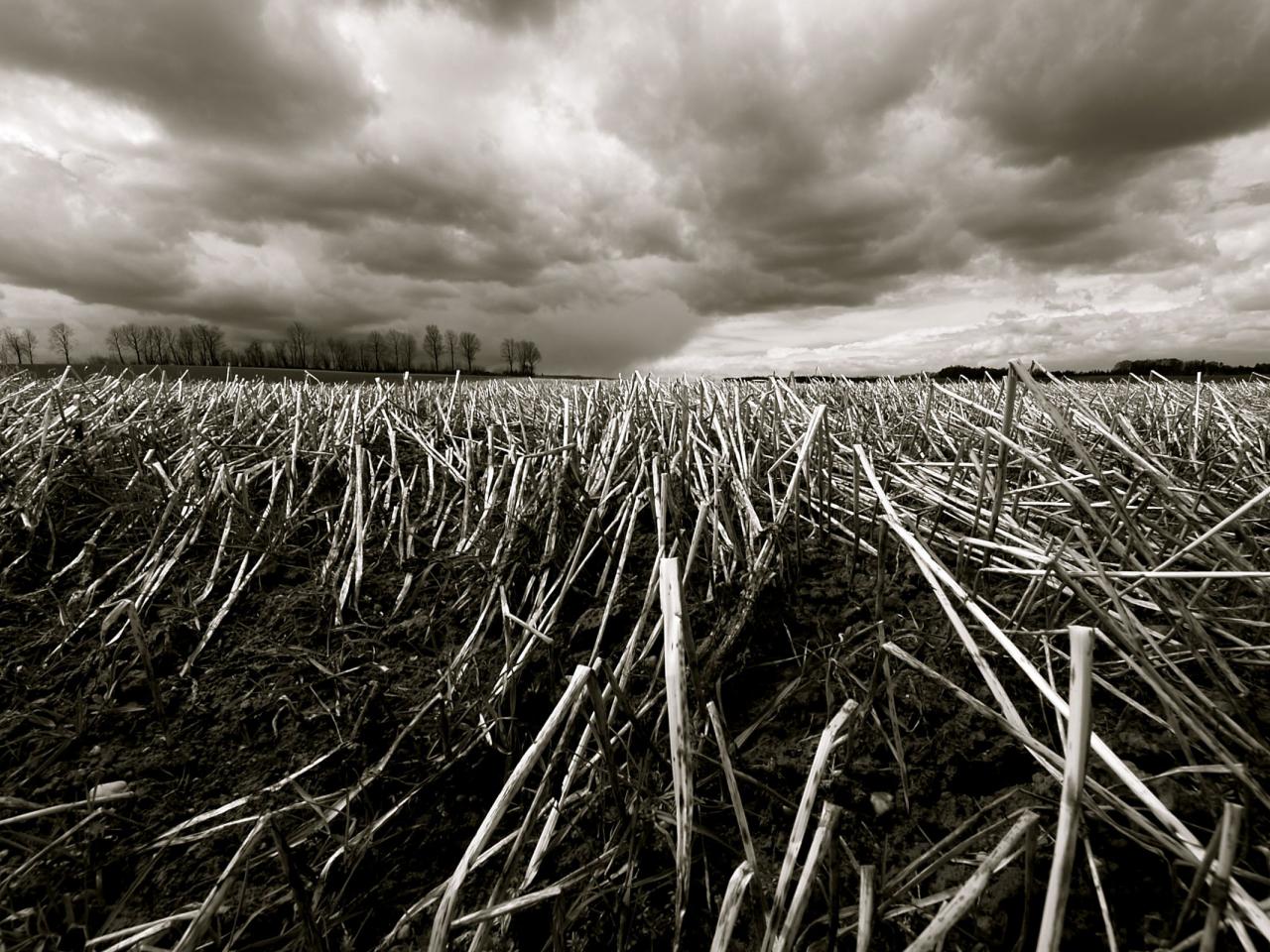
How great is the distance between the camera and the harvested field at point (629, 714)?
49.1 inches

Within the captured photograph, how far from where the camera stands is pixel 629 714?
56.1 inches

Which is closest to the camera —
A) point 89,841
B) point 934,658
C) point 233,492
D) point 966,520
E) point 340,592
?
point 89,841

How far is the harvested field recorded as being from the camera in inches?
49.1

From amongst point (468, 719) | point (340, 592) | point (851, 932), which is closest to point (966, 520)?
point (851, 932)

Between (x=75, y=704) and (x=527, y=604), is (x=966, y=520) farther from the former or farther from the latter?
(x=75, y=704)

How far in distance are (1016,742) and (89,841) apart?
7.19 ft

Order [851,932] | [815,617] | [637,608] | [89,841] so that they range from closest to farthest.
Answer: [851,932] → [89,841] → [815,617] → [637,608]

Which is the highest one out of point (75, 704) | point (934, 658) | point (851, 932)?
point (934, 658)

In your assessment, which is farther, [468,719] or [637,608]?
[637,608]

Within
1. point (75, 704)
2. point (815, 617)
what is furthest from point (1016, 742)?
point (75, 704)

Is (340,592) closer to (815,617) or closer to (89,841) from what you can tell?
(89,841)

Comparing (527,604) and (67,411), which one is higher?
(67,411)

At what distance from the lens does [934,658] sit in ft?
5.80

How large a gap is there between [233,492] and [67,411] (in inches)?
86.3
